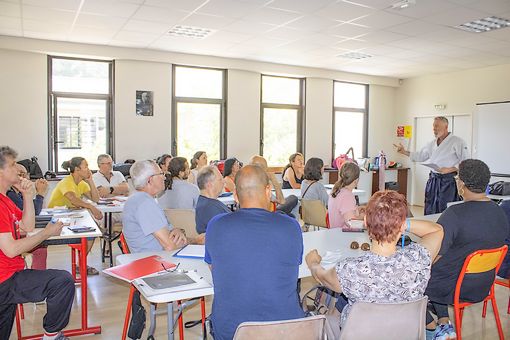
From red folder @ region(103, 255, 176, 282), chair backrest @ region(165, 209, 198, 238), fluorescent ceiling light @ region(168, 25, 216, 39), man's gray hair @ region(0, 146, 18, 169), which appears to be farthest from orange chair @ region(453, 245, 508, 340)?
fluorescent ceiling light @ region(168, 25, 216, 39)

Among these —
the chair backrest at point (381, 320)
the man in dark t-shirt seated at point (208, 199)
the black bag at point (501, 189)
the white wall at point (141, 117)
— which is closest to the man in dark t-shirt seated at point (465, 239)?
the chair backrest at point (381, 320)

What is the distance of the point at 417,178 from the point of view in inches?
421

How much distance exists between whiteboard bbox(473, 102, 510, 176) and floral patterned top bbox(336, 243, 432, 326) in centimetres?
791

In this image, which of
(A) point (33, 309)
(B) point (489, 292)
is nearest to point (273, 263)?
(B) point (489, 292)

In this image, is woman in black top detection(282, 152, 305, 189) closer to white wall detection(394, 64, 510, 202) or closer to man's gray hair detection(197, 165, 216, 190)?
man's gray hair detection(197, 165, 216, 190)

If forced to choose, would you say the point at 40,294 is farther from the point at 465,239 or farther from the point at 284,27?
the point at 284,27

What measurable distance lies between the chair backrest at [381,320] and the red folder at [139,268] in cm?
105

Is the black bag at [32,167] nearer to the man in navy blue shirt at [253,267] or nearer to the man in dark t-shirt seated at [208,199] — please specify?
the man in dark t-shirt seated at [208,199]

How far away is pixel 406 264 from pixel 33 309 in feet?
11.2

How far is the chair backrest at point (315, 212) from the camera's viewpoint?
461 centimetres

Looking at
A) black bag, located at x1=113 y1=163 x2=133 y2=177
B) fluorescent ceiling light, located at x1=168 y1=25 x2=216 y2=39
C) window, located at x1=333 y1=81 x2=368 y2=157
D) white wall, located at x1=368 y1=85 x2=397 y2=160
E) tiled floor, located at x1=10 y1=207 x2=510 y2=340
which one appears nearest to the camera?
tiled floor, located at x1=10 y1=207 x2=510 y2=340

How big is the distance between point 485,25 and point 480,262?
183 inches

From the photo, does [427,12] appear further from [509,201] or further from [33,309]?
[33,309]

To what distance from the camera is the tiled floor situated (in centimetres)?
341
